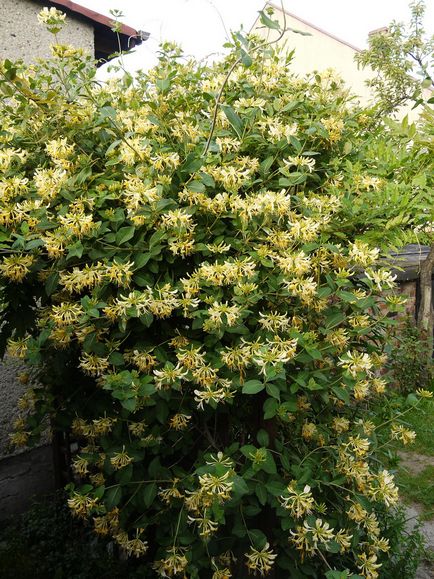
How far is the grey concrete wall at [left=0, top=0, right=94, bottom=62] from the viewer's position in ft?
15.5

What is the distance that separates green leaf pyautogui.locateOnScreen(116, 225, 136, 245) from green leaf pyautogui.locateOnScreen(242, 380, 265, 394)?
69 cm

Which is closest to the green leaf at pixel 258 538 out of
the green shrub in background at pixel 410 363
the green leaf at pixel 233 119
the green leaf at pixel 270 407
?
the green leaf at pixel 270 407

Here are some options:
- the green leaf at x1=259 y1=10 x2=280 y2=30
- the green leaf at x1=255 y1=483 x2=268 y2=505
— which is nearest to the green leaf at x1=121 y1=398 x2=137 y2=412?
the green leaf at x1=255 y1=483 x2=268 y2=505

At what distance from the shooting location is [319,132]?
7.70 feet

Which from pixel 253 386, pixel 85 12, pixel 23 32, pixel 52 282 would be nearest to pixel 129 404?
pixel 253 386

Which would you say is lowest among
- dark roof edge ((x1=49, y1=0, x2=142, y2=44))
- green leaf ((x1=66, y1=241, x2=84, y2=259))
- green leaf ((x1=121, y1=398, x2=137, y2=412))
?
green leaf ((x1=121, y1=398, x2=137, y2=412))

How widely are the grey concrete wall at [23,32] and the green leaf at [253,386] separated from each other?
401 cm

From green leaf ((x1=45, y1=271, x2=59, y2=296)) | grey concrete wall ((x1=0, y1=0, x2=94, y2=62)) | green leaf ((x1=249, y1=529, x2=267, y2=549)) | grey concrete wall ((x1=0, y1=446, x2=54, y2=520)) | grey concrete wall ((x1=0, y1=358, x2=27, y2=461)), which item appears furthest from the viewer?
grey concrete wall ((x1=0, y1=0, x2=94, y2=62))

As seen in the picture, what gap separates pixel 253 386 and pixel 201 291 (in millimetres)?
455

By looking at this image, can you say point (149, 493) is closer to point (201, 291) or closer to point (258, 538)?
point (258, 538)

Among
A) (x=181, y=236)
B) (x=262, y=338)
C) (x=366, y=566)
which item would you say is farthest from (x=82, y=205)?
(x=366, y=566)

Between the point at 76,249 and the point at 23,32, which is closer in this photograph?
the point at 76,249

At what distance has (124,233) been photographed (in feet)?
6.74

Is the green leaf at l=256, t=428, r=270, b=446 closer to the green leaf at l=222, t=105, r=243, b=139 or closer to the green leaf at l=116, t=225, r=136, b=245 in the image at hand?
the green leaf at l=116, t=225, r=136, b=245
